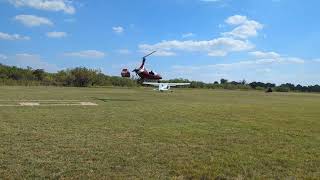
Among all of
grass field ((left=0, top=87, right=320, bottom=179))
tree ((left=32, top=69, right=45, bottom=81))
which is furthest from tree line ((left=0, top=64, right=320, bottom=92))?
grass field ((left=0, top=87, right=320, bottom=179))

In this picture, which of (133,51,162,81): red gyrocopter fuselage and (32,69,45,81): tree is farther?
(32,69,45,81): tree

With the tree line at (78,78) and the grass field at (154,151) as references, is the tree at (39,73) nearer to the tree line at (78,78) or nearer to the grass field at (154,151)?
the tree line at (78,78)

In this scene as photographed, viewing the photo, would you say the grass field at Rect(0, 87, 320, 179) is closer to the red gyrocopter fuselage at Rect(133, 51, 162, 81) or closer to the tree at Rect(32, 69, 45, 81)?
the red gyrocopter fuselage at Rect(133, 51, 162, 81)

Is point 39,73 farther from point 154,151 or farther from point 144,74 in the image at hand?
point 154,151

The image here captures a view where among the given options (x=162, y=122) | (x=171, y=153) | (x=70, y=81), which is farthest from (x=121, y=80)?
(x=171, y=153)

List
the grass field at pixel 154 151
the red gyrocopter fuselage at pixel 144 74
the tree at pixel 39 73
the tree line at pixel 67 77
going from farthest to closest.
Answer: the tree at pixel 39 73, the tree line at pixel 67 77, the red gyrocopter fuselage at pixel 144 74, the grass field at pixel 154 151

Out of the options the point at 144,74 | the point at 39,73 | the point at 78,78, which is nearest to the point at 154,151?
the point at 144,74

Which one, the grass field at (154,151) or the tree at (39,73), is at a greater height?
the tree at (39,73)

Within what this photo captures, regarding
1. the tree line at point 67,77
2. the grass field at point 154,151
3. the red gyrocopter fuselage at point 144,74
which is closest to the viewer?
the grass field at point 154,151

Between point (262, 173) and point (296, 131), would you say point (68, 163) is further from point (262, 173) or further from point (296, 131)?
point (296, 131)

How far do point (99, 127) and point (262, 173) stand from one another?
9174 millimetres

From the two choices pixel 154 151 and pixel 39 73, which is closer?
pixel 154 151

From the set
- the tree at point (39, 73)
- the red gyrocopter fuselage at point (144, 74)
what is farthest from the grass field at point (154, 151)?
the tree at point (39, 73)

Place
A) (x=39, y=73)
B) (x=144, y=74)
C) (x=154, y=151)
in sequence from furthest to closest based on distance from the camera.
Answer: (x=39, y=73)
(x=144, y=74)
(x=154, y=151)
